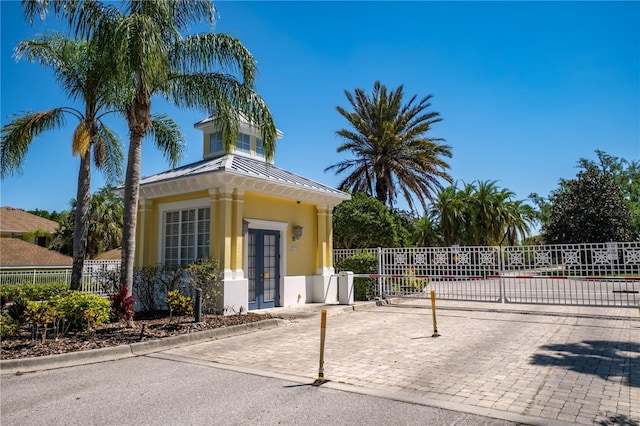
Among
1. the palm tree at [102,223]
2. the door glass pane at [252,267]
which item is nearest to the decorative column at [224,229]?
the door glass pane at [252,267]

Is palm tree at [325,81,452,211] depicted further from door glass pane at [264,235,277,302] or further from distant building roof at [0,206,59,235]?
distant building roof at [0,206,59,235]

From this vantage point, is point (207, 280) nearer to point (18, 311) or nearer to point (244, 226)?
point (244, 226)

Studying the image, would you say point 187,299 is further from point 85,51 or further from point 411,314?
point 85,51

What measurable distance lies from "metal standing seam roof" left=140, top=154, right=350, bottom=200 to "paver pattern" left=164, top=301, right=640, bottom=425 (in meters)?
4.37

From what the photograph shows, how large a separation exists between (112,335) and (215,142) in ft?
29.6

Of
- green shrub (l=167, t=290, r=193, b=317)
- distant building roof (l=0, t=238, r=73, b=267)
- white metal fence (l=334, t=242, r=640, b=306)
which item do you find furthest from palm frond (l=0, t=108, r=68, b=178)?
distant building roof (l=0, t=238, r=73, b=267)

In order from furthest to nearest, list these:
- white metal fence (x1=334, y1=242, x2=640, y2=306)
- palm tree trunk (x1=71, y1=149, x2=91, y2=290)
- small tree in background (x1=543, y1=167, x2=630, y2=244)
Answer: small tree in background (x1=543, y1=167, x2=630, y2=244) → palm tree trunk (x1=71, y1=149, x2=91, y2=290) → white metal fence (x1=334, y1=242, x2=640, y2=306)

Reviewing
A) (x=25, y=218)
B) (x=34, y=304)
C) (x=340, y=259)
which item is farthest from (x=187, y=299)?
(x=25, y=218)

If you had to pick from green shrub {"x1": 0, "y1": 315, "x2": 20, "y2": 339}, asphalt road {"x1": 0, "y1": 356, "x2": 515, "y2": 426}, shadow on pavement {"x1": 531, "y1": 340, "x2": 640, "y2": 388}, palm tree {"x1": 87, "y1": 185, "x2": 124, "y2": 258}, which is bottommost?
asphalt road {"x1": 0, "y1": 356, "x2": 515, "y2": 426}

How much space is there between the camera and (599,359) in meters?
7.18

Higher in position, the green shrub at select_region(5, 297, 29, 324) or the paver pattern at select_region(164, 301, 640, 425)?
the green shrub at select_region(5, 297, 29, 324)

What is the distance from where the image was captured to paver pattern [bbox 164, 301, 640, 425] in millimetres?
5238

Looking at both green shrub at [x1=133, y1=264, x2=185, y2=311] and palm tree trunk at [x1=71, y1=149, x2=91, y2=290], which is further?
green shrub at [x1=133, y1=264, x2=185, y2=311]

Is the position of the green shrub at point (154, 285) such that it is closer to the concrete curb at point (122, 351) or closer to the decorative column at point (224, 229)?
the decorative column at point (224, 229)
